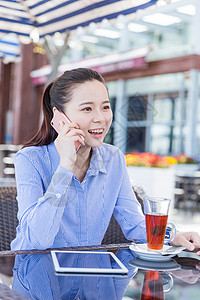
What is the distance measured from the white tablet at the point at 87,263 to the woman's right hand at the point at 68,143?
1.29ft

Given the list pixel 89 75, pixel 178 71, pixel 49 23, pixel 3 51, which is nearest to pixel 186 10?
pixel 178 71

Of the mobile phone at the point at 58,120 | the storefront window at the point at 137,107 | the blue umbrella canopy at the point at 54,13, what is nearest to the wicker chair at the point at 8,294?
the mobile phone at the point at 58,120

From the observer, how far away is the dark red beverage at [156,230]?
1.30 metres

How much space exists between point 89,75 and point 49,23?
8.53 ft

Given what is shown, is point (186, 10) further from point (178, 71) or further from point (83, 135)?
point (83, 135)

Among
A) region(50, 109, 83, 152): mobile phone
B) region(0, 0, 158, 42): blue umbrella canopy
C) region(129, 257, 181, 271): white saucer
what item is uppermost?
region(0, 0, 158, 42): blue umbrella canopy

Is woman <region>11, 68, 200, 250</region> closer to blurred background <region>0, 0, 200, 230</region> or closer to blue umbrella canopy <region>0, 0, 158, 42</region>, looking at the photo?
blue umbrella canopy <region>0, 0, 158, 42</region>

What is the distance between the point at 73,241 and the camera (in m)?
1.60

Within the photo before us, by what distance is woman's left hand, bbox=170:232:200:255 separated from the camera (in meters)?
1.47

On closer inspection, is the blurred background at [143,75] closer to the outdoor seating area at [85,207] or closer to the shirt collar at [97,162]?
the outdoor seating area at [85,207]

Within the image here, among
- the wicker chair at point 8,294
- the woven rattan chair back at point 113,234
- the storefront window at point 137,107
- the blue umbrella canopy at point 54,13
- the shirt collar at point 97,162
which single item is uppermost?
the blue umbrella canopy at point 54,13

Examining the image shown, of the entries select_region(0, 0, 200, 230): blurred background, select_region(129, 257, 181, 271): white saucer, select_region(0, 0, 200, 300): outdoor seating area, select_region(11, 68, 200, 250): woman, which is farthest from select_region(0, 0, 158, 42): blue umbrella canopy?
select_region(129, 257, 181, 271): white saucer

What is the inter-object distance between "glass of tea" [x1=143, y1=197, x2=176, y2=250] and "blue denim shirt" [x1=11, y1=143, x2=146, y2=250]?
1.04ft

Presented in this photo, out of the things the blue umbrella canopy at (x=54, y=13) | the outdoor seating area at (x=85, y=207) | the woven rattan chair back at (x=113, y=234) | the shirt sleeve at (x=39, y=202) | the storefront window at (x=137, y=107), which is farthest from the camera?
the blue umbrella canopy at (x=54, y=13)
